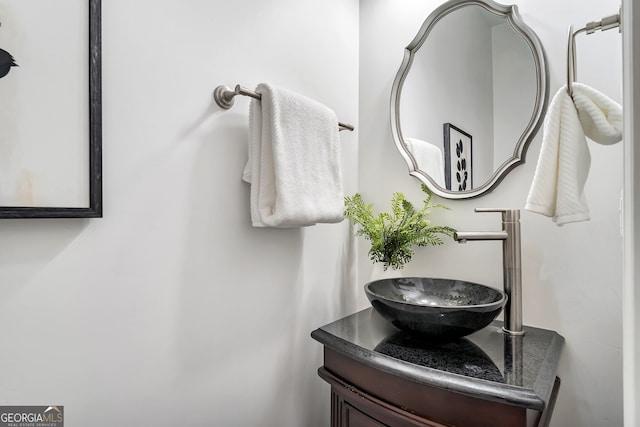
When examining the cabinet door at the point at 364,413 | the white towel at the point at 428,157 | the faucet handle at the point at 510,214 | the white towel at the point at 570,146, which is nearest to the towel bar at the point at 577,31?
the white towel at the point at 570,146

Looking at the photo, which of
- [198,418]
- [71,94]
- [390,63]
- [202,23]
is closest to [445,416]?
[198,418]

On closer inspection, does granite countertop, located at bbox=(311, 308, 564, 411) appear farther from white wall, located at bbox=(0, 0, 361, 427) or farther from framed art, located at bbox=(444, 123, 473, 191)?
framed art, located at bbox=(444, 123, 473, 191)

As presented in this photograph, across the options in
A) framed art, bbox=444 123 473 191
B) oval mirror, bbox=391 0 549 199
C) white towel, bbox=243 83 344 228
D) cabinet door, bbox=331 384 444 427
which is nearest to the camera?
cabinet door, bbox=331 384 444 427

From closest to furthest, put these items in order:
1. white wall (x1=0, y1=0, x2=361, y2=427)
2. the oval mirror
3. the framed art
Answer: white wall (x1=0, y1=0, x2=361, y2=427)
the oval mirror
the framed art

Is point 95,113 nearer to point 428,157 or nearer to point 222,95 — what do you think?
point 222,95

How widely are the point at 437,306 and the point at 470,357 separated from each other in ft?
0.48

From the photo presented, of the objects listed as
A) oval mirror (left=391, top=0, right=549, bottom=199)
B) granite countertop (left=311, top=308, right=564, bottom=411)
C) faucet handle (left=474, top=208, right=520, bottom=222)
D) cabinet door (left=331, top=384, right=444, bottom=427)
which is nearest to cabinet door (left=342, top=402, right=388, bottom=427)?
cabinet door (left=331, top=384, right=444, bottom=427)

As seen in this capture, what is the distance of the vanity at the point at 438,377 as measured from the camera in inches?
26.4

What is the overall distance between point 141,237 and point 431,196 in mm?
994

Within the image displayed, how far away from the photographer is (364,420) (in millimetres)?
866

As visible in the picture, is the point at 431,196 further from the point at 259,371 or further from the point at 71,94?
the point at 71,94

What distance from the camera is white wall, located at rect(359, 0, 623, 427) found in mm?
904

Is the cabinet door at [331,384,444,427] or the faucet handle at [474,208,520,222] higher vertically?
the faucet handle at [474,208,520,222]

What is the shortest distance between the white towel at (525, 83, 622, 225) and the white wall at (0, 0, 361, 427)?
754mm
